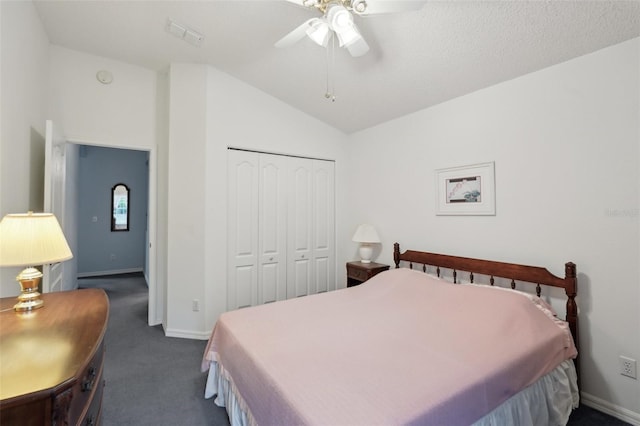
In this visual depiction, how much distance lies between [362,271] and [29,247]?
285cm

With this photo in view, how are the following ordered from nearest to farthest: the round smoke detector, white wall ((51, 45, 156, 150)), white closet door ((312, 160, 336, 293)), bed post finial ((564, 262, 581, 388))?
1. bed post finial ((564, 262, 581, 388))
2. white wall ((51, 45, 156, 150))
3. the round smoke detector
4. white closet door ((312, 160, 336, 293))

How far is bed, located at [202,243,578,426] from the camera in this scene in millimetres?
1209

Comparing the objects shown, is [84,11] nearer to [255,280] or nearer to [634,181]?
[255,280]

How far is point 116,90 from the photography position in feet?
10.5

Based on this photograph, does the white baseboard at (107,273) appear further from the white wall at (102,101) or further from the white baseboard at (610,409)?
the white baseboard at (610,409)

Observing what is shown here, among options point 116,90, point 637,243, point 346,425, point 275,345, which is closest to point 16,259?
point 275,345

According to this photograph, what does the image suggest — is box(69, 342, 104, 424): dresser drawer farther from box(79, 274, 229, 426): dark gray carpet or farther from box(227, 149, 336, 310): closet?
box(227, 149, 336, 310): closet

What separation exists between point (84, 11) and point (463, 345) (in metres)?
3.80

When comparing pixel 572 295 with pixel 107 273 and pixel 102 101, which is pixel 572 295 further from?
pixel 107 273

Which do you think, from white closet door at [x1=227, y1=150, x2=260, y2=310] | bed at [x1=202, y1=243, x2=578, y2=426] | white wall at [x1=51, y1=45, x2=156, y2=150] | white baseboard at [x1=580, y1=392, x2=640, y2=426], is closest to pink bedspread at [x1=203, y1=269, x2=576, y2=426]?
bed at [x1=202, y1=243, x2=578, y2=426]

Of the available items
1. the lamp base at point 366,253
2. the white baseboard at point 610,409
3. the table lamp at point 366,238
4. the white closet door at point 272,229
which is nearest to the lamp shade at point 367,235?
the table lamp at point 366,238

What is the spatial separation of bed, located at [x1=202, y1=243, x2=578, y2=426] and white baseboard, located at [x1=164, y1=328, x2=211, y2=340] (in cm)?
111

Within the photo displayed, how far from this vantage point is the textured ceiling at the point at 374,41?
6.07 ft

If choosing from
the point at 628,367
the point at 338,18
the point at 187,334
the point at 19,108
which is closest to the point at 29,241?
the point at 19,108
